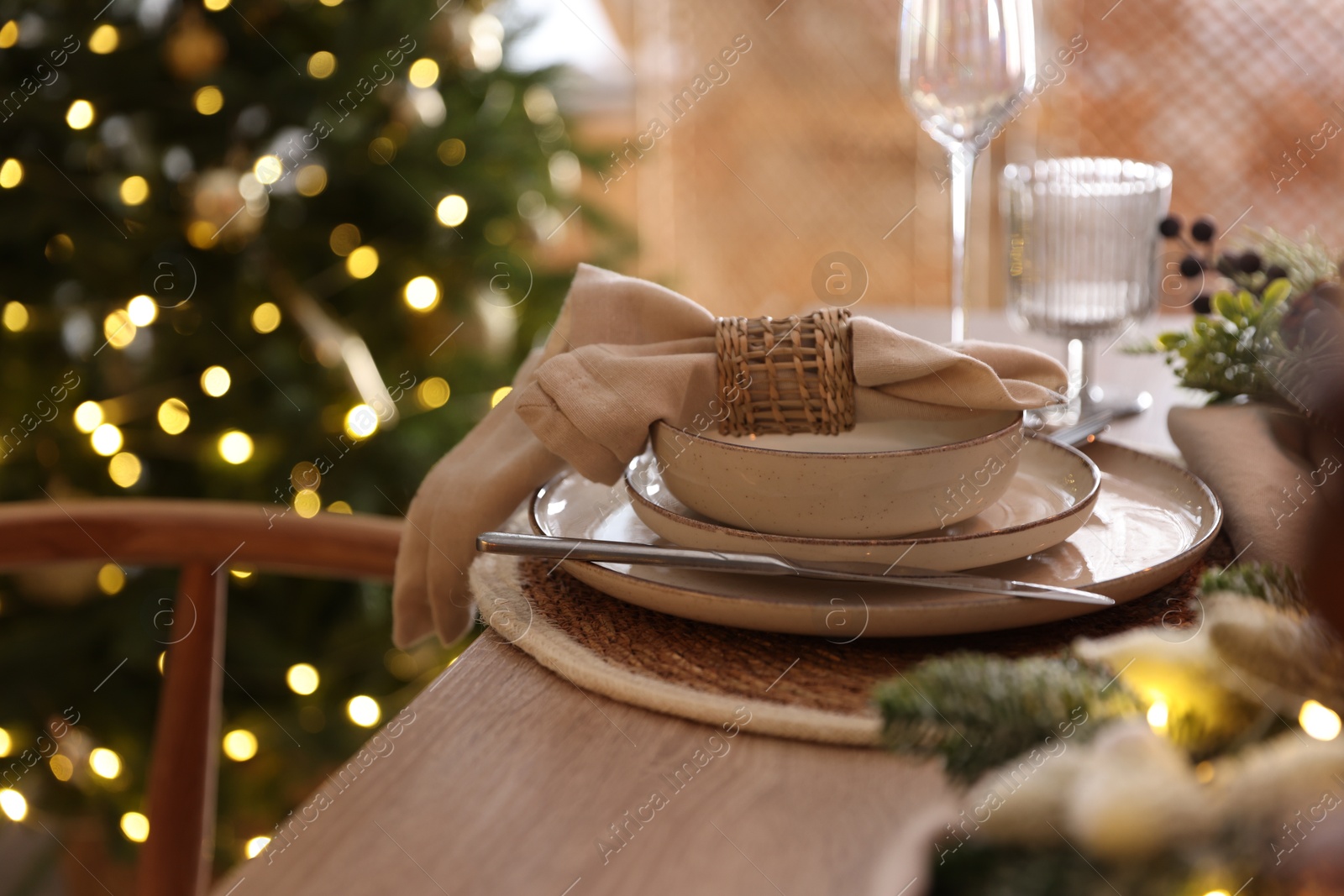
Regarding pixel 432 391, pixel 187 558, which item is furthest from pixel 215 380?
pixel 187 558

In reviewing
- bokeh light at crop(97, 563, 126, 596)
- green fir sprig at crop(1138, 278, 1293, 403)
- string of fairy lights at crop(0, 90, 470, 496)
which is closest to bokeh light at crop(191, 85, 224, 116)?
string of fairy lights at crop(0, 90, 470, 496)

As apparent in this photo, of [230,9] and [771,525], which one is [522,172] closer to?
[230,9]

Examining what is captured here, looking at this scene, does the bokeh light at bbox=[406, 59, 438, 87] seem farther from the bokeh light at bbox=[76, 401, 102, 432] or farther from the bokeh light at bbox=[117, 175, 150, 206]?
the bokeh light at bbox=[76, 401, 102, 432]

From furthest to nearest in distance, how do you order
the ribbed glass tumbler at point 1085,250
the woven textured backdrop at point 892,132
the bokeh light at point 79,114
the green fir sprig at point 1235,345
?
1. the woven textured backdrop at point 892,132
2. the bokeh light at point 79,114
3. the ribbed glass tumbler at point 1085,250
4. the green fir sprig at point 1235,345

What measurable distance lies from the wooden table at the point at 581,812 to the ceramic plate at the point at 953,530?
0.09 meters

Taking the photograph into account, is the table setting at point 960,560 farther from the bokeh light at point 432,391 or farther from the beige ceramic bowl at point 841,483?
the bokeh light at point 432,391

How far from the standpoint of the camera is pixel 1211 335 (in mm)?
686

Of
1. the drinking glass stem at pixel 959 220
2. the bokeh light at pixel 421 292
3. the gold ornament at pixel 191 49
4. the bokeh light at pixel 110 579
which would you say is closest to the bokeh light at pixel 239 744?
the bokeh light at pixel 110 579

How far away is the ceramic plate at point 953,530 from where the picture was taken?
1.54 feet

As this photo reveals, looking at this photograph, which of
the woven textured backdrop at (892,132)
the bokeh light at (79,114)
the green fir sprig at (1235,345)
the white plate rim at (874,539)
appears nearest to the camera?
the white plate rim at (874,539)

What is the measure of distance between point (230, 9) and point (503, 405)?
1015 millimetres

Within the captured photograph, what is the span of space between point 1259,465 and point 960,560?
0.20 meters

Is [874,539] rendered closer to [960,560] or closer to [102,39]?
[960,560]

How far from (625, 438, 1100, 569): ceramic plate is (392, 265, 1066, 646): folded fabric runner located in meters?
0.04
